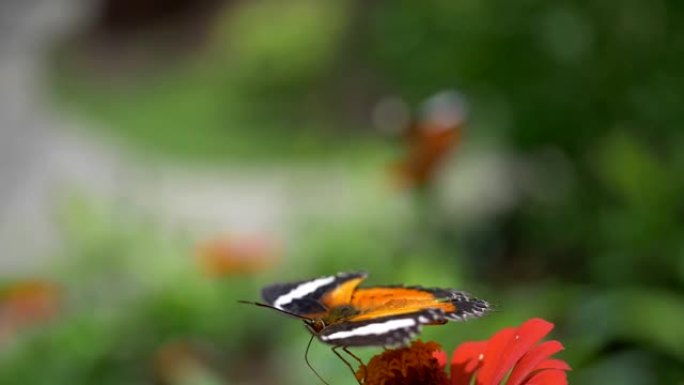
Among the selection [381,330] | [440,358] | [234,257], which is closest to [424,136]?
[234,257]

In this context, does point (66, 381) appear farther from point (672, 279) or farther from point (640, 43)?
point (640, 43)

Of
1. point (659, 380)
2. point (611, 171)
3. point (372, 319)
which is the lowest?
point (659, 380)

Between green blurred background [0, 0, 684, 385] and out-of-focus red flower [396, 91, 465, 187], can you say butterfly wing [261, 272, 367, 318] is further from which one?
out-of-focus red flower [396, 91, 465, 187]

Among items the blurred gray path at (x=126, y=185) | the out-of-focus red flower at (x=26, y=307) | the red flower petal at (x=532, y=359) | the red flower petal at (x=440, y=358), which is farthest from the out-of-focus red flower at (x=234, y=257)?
the red flower petal at (x=532, y=359)

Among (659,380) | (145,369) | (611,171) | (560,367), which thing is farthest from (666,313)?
(560,367)

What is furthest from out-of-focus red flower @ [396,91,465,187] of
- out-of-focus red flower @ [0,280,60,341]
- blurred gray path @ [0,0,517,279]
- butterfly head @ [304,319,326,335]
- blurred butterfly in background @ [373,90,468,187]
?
butterfly head @ [304,319,326,335]

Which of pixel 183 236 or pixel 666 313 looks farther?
pixel 183 236

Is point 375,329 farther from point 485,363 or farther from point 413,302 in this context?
point 485,363
